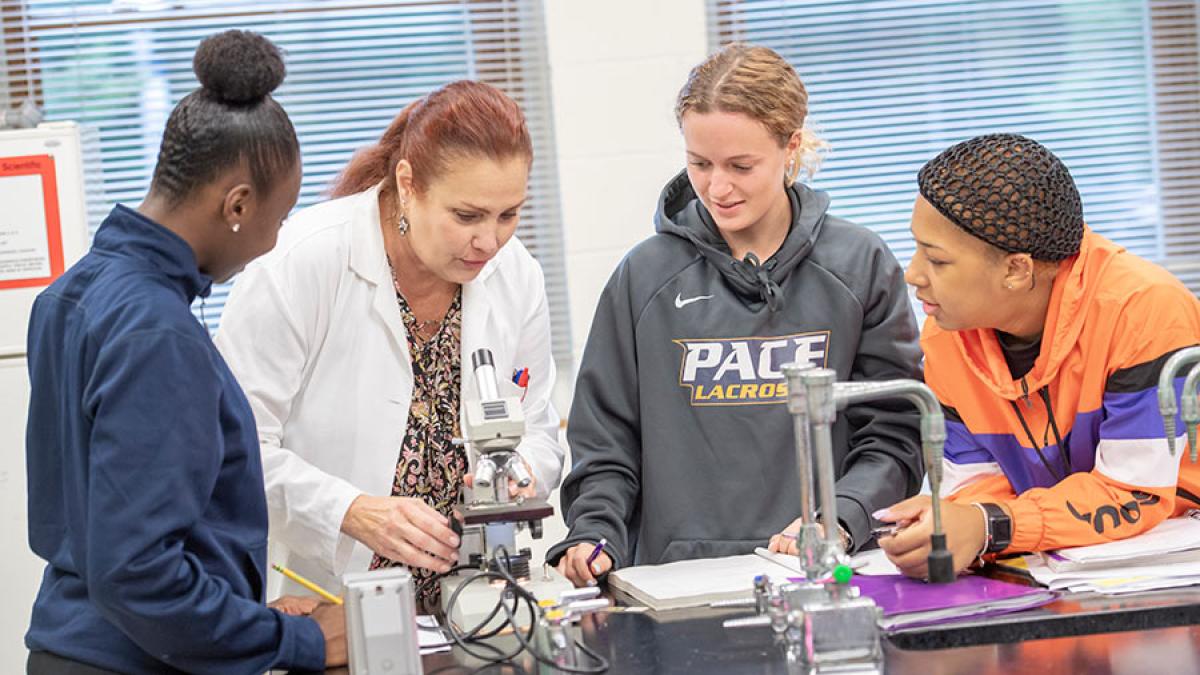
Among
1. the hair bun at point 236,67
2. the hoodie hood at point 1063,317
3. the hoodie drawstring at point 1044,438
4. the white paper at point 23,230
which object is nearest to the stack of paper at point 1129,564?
the hoodie drawstring at point 1044,438

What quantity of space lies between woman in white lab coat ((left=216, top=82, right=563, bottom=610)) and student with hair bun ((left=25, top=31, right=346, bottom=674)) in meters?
0.43

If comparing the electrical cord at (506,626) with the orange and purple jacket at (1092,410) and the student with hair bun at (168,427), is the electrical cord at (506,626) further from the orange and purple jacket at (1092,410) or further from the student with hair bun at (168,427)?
the orange and purple jacket at (1092,410)

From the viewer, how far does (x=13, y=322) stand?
3.07 m

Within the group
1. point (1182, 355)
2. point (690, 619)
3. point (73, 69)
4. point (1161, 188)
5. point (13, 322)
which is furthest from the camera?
point (1161, 188)

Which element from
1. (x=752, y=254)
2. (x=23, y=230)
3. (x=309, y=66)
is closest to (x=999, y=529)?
(x=752, y=254)

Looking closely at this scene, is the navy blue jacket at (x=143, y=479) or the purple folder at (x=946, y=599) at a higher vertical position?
the navy blue jacket at (x=143, y=479)

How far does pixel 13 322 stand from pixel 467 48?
56.7 inches

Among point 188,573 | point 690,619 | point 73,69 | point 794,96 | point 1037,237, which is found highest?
point 73,69

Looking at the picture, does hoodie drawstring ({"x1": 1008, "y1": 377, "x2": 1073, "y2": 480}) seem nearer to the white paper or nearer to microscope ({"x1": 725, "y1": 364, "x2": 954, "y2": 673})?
microscope ({"x1": 725, "y1": 364, "x2": 954, "y2": 673})

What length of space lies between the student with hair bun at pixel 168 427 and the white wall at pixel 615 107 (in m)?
2.02

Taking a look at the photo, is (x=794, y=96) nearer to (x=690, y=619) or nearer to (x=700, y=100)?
(x=700, y=100)

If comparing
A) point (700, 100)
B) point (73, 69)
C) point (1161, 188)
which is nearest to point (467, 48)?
point (73, 69)

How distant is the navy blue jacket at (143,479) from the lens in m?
1.29

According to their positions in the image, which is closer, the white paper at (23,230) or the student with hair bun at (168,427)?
the student with hair bun at (168,427)
